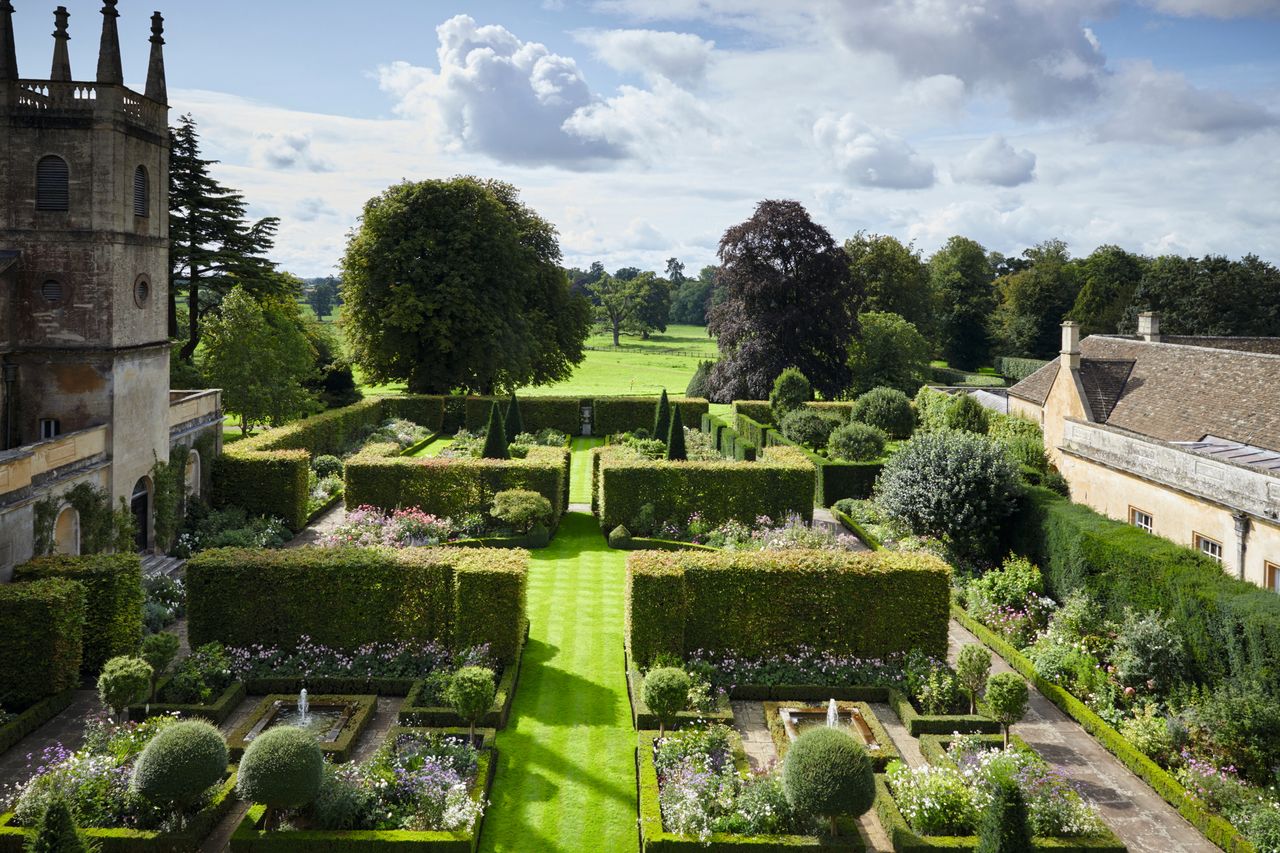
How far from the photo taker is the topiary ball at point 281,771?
10.1m

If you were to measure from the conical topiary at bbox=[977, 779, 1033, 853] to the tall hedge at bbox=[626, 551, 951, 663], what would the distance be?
20.9 feet

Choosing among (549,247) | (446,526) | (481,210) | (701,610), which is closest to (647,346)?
(549,247)

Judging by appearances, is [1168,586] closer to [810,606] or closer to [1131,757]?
[1131,757]

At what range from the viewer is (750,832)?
10.6 m

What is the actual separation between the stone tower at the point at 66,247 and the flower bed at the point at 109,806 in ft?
33.0

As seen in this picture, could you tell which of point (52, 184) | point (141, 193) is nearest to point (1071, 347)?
point (141, 193)

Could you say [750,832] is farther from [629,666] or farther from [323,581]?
[323,581]

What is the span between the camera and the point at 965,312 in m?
76.9

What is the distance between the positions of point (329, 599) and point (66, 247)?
34.3 ft

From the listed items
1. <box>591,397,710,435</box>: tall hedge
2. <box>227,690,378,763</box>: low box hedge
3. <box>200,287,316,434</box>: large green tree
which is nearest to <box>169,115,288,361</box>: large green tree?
<box>200,287,316,434</box>: large green tree

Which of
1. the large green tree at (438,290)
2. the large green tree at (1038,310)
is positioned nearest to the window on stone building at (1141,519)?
the large green tree at (438,290)

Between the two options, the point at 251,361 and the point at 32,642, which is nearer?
the point at 32,642

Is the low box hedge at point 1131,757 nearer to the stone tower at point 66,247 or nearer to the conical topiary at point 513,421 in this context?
the stone tower at point 66,247

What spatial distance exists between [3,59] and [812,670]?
67.9 ft
